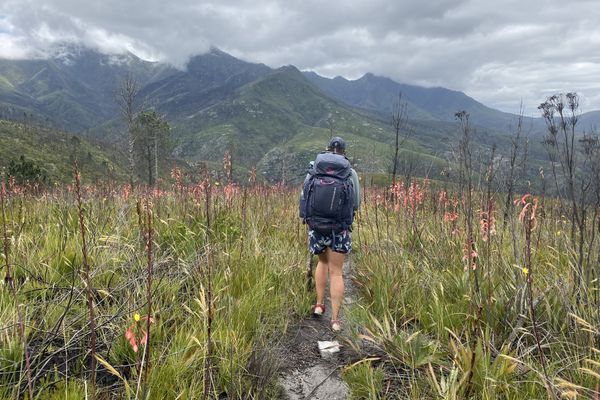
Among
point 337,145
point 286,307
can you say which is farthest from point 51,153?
point 286,307

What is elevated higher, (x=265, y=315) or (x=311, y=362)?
(x=265, y=315)

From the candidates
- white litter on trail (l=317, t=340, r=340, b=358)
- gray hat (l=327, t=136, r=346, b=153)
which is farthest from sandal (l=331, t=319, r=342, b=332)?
gray hat (l=327, t=136, r=346, b=153)

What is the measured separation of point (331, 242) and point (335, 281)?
1.67 ft

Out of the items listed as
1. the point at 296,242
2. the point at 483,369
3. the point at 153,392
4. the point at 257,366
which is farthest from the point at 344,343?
the point at 296,242

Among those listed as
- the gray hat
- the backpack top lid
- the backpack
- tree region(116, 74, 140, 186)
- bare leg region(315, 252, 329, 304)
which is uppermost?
tree region(116, 74, 140, 186)

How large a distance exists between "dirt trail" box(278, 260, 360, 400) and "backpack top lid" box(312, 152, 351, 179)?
6.14 feet

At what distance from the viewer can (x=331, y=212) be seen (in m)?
4.82

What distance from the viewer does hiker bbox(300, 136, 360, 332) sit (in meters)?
4.82

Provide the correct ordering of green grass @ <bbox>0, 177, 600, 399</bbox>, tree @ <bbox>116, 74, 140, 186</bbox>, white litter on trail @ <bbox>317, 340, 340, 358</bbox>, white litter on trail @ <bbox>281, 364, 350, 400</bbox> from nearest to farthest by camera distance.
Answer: green grass @ <bbox>0, 177, 600, 399</bbox> < white litter on trail @ <bbox>281, 364, 350, 400</bbox> < white litter on trail @ <bbox>317, 340, 340, 358</bbox> < tree @ <bbox>116, 74, 140, 186</bbox>

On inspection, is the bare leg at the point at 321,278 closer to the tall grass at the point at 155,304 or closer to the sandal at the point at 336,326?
the tall grass at the point at 155,304

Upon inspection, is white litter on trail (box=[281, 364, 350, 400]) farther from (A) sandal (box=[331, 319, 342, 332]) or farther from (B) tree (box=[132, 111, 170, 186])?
(B) tree (box=[132, 111, 170, 186])

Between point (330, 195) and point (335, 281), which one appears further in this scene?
point (335, 281)

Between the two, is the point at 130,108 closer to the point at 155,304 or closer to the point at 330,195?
the point at 330,195

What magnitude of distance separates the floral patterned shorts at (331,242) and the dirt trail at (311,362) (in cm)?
90
